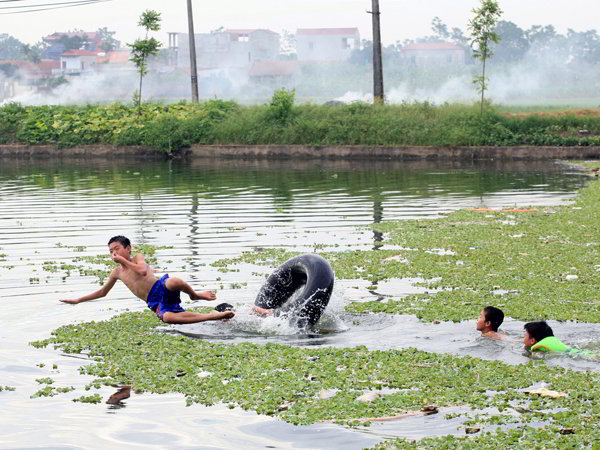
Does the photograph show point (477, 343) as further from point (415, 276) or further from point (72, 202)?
point (72, 202)

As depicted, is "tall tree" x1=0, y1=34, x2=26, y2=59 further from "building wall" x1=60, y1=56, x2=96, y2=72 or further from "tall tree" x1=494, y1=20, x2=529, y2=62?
"tall tree" x1=494, y1=20, x2=529, y2=62

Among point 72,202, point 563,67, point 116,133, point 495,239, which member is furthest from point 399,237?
point 563,67

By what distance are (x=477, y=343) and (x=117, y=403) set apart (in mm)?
3816

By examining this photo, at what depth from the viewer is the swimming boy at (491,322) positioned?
35.4 ft

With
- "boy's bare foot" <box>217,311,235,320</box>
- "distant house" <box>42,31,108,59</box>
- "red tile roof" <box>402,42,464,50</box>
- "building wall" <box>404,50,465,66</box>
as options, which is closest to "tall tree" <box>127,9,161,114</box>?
"boy's bare foot" <box>217,311,235,320</box>

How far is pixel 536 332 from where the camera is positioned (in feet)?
33.7

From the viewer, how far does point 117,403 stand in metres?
9.07

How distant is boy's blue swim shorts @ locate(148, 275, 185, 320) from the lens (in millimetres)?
12094

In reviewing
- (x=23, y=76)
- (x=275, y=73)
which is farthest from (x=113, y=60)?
(x=275, y=73)

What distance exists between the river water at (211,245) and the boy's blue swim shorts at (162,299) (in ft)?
1.01

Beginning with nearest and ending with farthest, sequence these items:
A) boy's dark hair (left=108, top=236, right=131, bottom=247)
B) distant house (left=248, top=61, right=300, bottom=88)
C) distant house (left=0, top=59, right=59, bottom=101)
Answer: boy's dark hair (left=108, top=236, right=131, bottom=247) < distant house (left=248, top=61, right=300, bottom=88) < distant house (left=0, top=59, right=59, bottom=101)

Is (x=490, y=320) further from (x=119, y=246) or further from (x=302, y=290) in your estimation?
(x=119, y=246)

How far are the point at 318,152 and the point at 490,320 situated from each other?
29.0 m

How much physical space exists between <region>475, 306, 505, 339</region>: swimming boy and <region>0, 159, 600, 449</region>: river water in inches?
6.2
